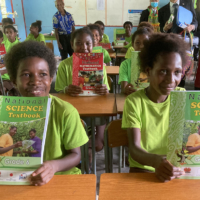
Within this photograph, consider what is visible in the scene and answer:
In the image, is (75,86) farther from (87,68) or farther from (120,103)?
(120,103)

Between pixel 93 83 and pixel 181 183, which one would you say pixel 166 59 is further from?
pixel 93 83

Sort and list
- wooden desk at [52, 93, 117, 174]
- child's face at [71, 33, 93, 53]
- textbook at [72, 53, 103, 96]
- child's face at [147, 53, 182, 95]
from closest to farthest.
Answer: child's face at [147, 53, 182, 95] < wooden desk at [52, 93, 117, 174] < textbook at [72, 53, 103, 96] < child's face at [71, 33, 93, 53]

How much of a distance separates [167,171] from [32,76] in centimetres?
70

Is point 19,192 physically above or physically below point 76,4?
below

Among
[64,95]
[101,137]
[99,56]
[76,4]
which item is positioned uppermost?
[76,4]

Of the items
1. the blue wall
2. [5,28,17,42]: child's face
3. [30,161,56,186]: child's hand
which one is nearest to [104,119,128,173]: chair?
[30,161,56,186]: child's hand

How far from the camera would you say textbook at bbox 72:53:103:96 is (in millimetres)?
1643

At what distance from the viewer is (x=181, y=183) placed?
0.71m

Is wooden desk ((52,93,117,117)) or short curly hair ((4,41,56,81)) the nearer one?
short curly hair ((4,41,56,81))

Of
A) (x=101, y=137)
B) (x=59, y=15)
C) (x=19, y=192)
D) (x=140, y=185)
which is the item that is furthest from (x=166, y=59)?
(x=59, y=15)

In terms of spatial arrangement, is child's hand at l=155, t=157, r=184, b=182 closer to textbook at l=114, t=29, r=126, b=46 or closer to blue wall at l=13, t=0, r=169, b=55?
textbook at l=114, t=29, r=126, b=46

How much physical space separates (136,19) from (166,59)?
20.5 feet

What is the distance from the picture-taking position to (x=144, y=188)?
0.69 metres

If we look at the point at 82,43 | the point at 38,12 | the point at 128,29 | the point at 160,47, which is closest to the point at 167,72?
the point at 160,47
